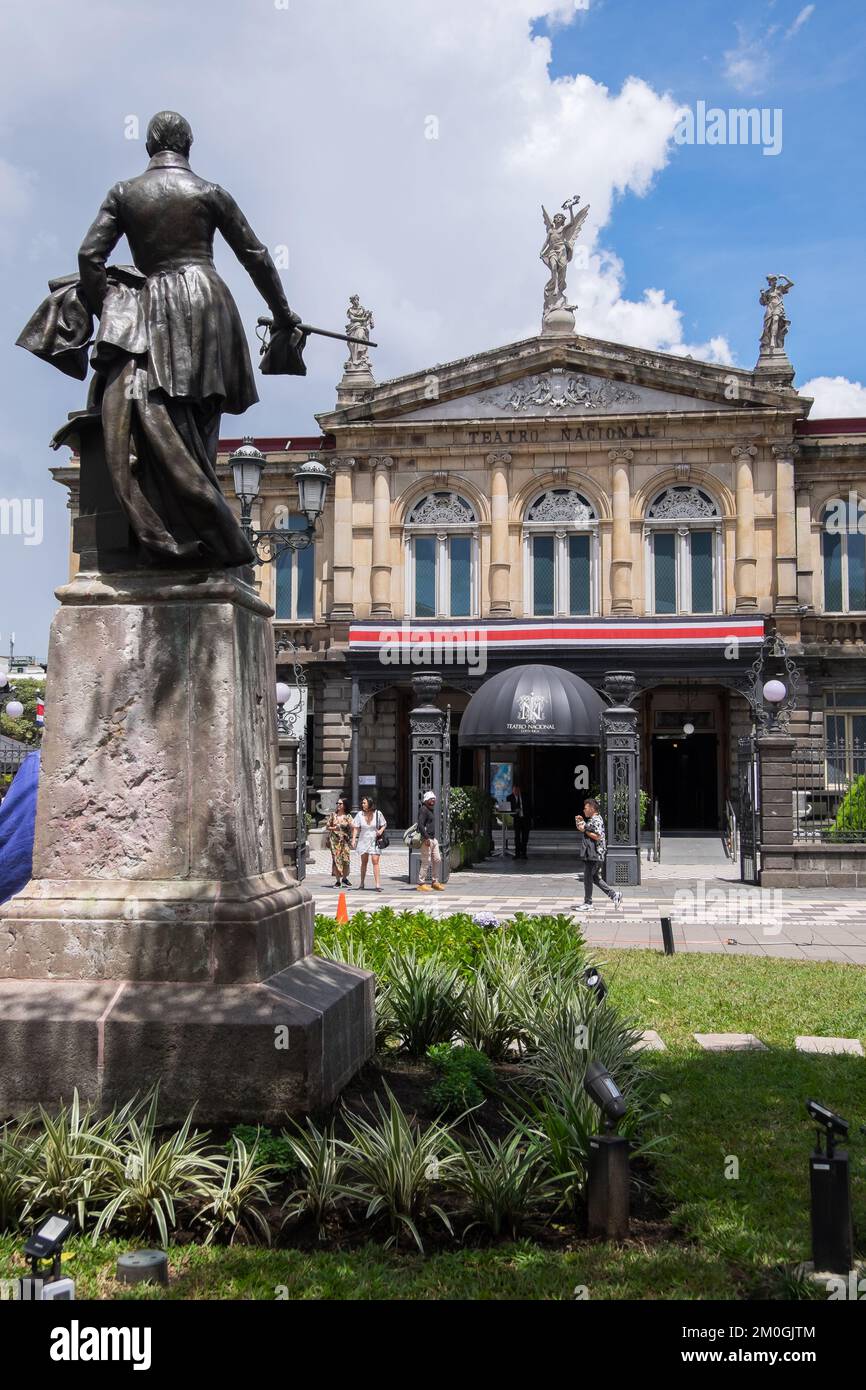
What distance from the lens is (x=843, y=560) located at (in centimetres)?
3541

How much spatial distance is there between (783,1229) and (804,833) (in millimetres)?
17426

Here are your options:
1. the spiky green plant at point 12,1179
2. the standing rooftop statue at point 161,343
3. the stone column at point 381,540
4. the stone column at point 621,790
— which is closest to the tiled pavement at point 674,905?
the stone column at point 621,790

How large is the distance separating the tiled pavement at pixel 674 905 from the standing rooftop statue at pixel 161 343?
933cm

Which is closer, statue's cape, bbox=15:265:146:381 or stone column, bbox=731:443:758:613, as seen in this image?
statue's cape, bbox=15:265:146:381

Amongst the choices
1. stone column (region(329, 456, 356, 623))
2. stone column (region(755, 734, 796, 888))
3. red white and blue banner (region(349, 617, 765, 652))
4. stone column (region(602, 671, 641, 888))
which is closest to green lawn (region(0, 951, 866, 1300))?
stone column (region(755, 734, 796, 888))

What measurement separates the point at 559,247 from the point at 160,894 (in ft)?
116

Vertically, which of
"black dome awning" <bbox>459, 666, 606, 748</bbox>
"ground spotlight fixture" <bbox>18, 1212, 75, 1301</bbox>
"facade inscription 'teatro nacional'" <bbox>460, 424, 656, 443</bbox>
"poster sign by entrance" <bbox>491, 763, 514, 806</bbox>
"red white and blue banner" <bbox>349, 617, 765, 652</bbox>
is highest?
"facade inscription 'teatro nacional'" <bbox>460, 424, 656, 443</bbox>

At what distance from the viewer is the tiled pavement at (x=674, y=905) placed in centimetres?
1378

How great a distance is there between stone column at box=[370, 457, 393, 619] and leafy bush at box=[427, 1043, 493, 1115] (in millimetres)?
29507

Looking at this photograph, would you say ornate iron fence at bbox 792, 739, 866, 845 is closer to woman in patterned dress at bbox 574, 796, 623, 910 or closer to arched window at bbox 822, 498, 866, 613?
woman in patterned dress at bbox 574, 796, 623, 910

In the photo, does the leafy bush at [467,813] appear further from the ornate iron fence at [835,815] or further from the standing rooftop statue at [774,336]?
the standing rooftop statue at [774,336]

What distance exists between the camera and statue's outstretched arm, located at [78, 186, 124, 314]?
5.34 m

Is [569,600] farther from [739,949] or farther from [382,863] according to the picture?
[739,949]

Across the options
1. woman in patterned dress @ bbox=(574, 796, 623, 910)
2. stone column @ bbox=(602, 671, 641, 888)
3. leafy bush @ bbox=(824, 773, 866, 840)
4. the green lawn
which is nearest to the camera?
the green lawn
